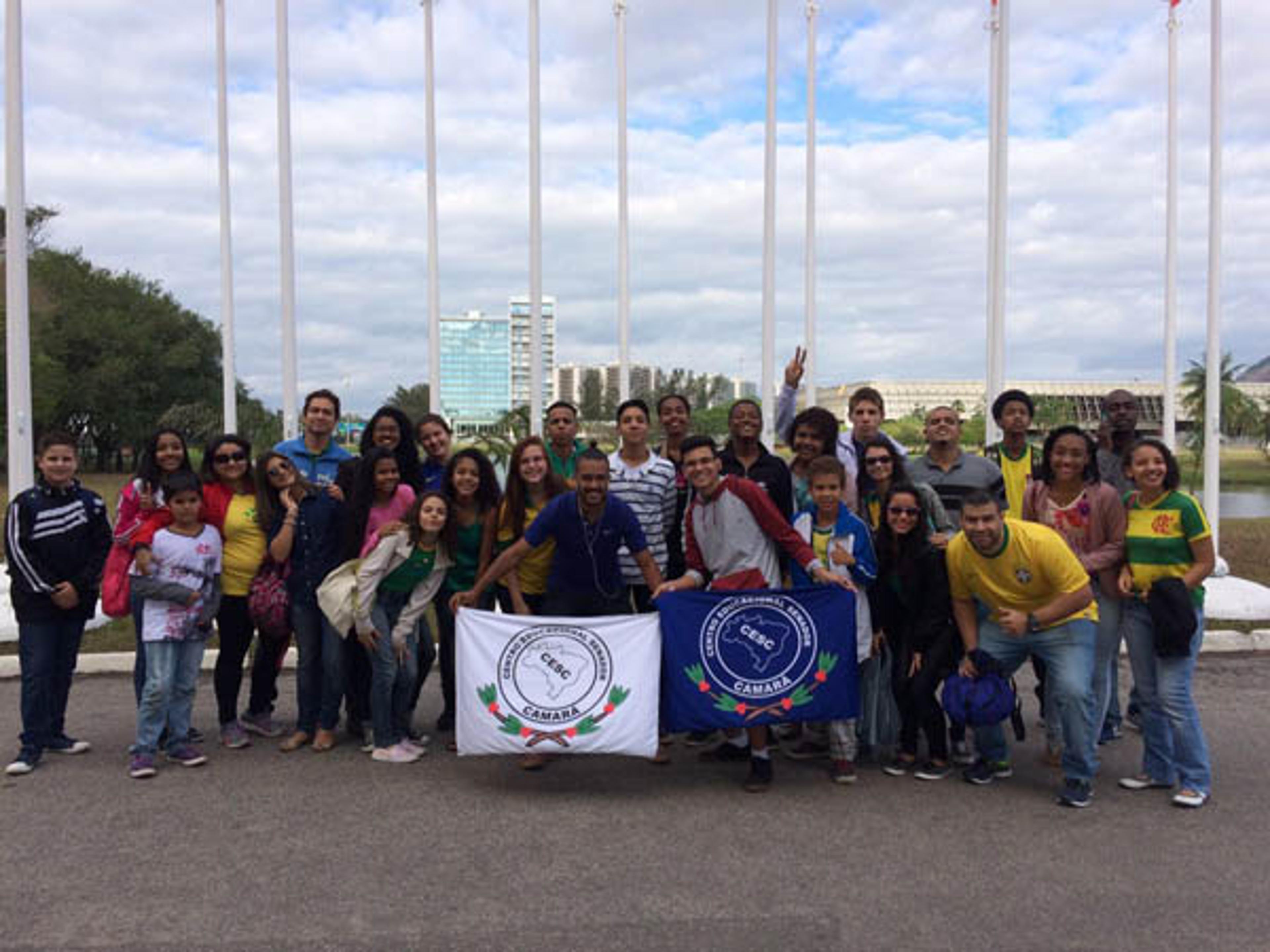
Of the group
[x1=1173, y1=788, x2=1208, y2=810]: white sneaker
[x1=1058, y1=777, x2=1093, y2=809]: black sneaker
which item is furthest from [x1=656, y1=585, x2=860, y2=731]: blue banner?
[x1=1173, y1=788, x2=1208, y2=810]: white sneaker

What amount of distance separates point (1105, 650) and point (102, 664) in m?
7.07

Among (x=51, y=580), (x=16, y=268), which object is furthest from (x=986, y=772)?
(x=16, y=268)

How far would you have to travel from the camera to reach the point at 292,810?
4906 mm

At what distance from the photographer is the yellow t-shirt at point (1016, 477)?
6312mm

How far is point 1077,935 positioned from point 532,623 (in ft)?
9.51

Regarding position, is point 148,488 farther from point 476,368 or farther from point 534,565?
point 476,368

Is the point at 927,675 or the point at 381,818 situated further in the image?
the point at 927,675

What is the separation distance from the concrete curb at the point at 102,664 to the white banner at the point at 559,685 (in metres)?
2.89

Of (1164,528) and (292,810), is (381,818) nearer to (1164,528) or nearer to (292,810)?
(292,810)

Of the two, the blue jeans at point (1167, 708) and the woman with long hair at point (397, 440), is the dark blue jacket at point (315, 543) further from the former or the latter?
the blue jeans at point (1167, 708)

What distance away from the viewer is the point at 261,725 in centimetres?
626

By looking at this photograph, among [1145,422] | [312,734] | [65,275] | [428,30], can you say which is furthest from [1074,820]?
[65,275]

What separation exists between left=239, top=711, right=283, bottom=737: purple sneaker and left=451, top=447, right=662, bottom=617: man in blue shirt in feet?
5.27

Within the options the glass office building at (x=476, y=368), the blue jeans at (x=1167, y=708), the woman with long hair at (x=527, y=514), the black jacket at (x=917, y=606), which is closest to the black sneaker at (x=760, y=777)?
the black jacket at (x=917, y=606)
